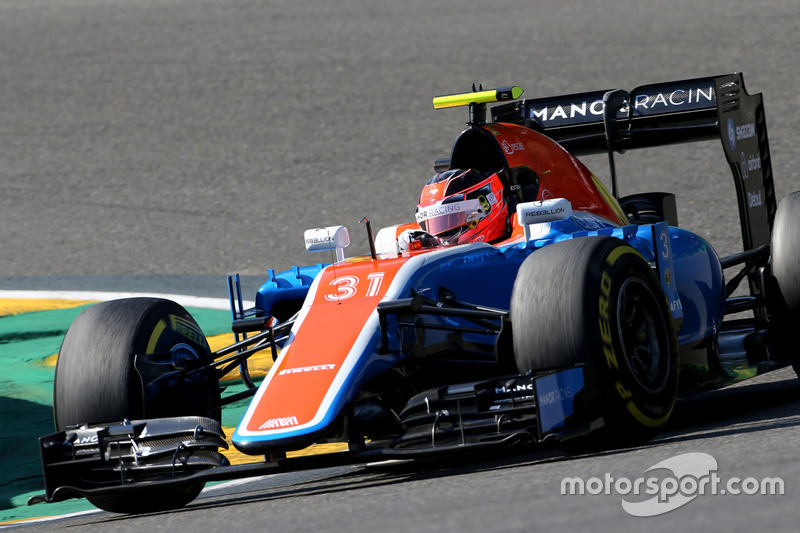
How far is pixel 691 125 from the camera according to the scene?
828 cm

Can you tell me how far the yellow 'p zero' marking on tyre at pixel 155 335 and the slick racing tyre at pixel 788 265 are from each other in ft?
11.1

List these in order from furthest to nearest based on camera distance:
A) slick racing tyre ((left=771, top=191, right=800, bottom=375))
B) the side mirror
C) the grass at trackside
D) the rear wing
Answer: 1. the rear wing
2. slick racing tyre ((left=771, top=191, right=800, bottom=375))
3. the side mirror
4. the grass at trackside

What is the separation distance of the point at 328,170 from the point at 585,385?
36.7 ft

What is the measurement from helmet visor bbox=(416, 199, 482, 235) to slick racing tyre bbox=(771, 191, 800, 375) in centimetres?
169

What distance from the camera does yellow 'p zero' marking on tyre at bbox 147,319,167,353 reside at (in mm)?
6078

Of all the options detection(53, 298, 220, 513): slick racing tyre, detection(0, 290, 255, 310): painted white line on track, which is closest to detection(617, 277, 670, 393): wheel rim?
detection(53, 298, 220, 513): slick racing tyre

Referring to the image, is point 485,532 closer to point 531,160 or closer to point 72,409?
point 72,409

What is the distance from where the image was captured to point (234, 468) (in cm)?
522

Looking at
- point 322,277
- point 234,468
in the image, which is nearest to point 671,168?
point 322,277

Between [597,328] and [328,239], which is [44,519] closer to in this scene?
[328,239]

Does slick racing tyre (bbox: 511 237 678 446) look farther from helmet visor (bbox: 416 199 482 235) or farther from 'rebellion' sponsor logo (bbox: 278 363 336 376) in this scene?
helmet visor (bbox: 416 199 482 235)

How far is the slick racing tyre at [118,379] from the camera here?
582cm

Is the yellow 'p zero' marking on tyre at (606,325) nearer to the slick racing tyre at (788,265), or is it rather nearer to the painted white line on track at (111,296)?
the slick racing tyre at (788,265)

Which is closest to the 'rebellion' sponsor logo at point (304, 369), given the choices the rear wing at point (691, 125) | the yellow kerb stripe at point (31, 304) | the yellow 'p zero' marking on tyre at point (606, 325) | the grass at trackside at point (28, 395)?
the yellow 'p zero' marking on tyre at point (606, 325)
